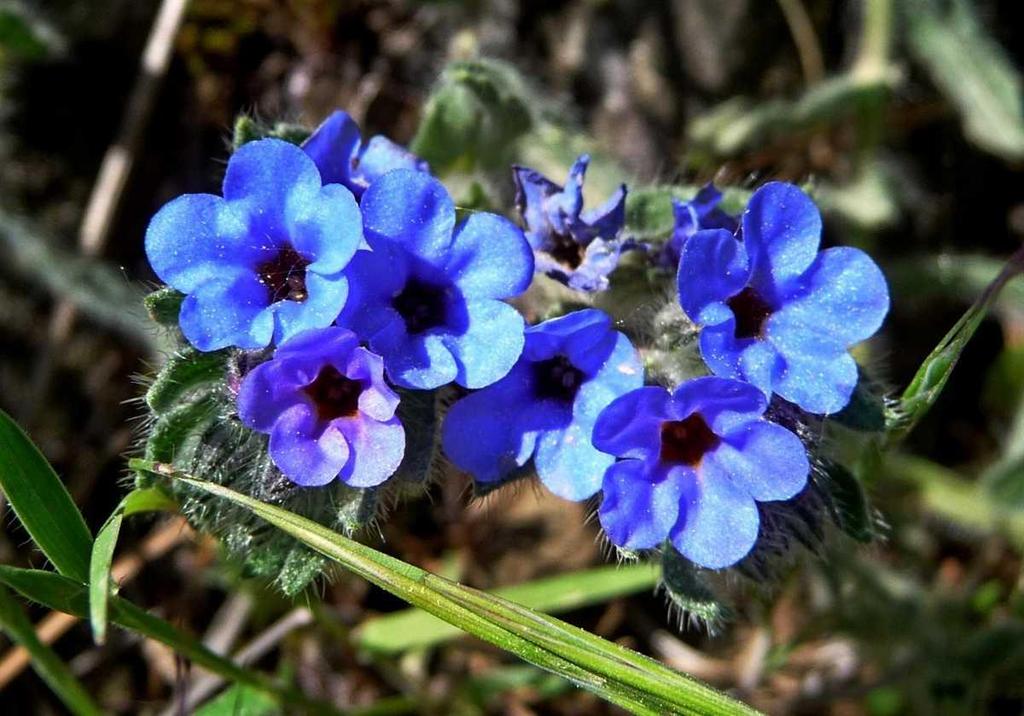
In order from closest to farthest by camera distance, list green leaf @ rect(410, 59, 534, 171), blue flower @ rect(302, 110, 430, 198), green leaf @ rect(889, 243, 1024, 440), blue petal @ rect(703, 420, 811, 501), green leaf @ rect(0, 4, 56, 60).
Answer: blue petal @ rect(703, 420, 811, 501)
green leaf @ rect(889, 243, 1024, 440)
blue flower @ rect(302, 110, 430, 198)
green leaf @ rect(410, 59, 534, 171)
green leaf @ rect(0, 4, 56, 60)

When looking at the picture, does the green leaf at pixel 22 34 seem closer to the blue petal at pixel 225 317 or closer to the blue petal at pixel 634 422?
the blue petal at pixel 225 317

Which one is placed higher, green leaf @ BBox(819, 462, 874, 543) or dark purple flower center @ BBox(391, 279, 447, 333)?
dark purple flower center @ BBox(391, 279, 447, 333)

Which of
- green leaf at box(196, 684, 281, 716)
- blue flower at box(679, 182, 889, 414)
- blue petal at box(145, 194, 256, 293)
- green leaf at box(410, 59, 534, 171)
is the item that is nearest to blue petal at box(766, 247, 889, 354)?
blue flower at box(679, 182, 889, 414)

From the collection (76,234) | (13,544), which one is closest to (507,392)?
(13,544)

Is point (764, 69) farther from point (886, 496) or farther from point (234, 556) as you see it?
point (234, 556)

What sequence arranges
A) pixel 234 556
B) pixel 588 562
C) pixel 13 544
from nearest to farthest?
1. pixel 234 556
2. pixel 13 544
3. pixel 588 562

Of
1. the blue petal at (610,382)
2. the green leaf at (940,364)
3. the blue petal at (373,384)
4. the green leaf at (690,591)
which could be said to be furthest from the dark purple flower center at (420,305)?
the green leaf at (940,364)

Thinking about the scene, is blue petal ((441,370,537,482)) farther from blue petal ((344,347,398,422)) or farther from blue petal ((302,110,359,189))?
blue petal ((302,110,359,189))
